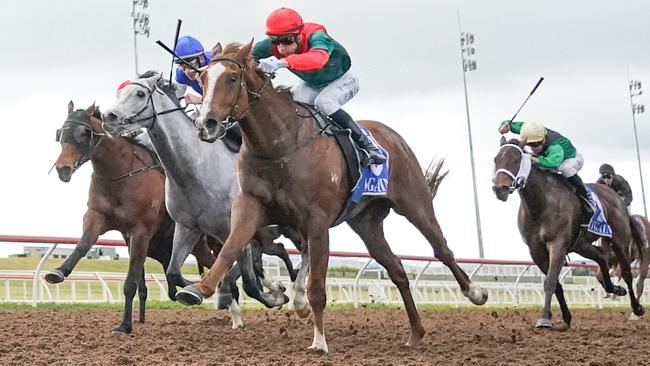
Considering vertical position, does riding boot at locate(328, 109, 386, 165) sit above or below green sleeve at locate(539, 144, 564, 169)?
below

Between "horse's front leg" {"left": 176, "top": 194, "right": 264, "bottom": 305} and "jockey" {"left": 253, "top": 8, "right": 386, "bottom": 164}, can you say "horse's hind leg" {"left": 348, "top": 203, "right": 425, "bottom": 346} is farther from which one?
"horse's front leg" {"left": 176, "top": 194, "right": 264, "bottom": 305}

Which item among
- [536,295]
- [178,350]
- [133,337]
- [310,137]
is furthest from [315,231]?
[536,295]

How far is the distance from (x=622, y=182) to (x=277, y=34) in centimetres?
825

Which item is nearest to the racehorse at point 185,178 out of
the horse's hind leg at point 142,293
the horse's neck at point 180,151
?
the horse's neck at point 180,151

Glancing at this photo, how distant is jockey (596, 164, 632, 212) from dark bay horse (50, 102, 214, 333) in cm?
701

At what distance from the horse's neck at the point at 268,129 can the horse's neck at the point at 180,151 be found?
4.31ft

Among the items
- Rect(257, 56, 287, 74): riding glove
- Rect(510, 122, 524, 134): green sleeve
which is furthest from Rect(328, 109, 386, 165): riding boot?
Rect(510, 122, 524, 134): green sleeve

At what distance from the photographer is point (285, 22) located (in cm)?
654

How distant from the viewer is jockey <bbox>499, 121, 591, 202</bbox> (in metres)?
10.1

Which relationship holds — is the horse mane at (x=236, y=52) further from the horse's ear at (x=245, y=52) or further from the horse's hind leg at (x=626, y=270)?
the horse's hind leg at (x=626, y=270)

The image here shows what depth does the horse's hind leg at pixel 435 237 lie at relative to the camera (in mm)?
7438

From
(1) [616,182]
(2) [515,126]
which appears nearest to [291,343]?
(2) [515,126]

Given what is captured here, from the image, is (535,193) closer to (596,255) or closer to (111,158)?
(596,255)

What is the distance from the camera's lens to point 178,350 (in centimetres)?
650
